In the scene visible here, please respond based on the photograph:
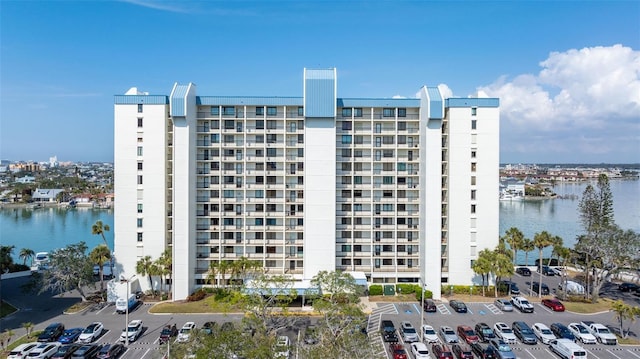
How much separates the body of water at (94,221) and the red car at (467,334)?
40.0m

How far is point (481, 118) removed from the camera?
41.4m

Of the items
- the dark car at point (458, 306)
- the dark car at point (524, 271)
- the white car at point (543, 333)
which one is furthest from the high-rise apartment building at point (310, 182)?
the dark car at point (524, 271)

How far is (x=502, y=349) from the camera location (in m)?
27.2

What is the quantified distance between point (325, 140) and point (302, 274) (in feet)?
48.4

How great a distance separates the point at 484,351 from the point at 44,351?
30.6 meters

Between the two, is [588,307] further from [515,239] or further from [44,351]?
[44,351]

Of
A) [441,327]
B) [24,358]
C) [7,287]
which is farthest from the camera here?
[7,287]

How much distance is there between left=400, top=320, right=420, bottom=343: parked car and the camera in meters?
29.6

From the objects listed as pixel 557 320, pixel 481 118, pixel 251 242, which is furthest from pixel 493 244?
pixel 251 242

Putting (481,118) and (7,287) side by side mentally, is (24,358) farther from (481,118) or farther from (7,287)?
(481,118)

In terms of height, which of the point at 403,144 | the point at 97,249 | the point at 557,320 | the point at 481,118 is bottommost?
the point at 557,320

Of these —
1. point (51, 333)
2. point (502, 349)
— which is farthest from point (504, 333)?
point (51, 333)

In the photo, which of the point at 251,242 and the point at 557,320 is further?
the point at 251,242

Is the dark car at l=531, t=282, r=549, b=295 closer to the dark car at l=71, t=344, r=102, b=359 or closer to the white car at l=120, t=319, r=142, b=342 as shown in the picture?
the white car at l=120, t=319, r=142, b=342
